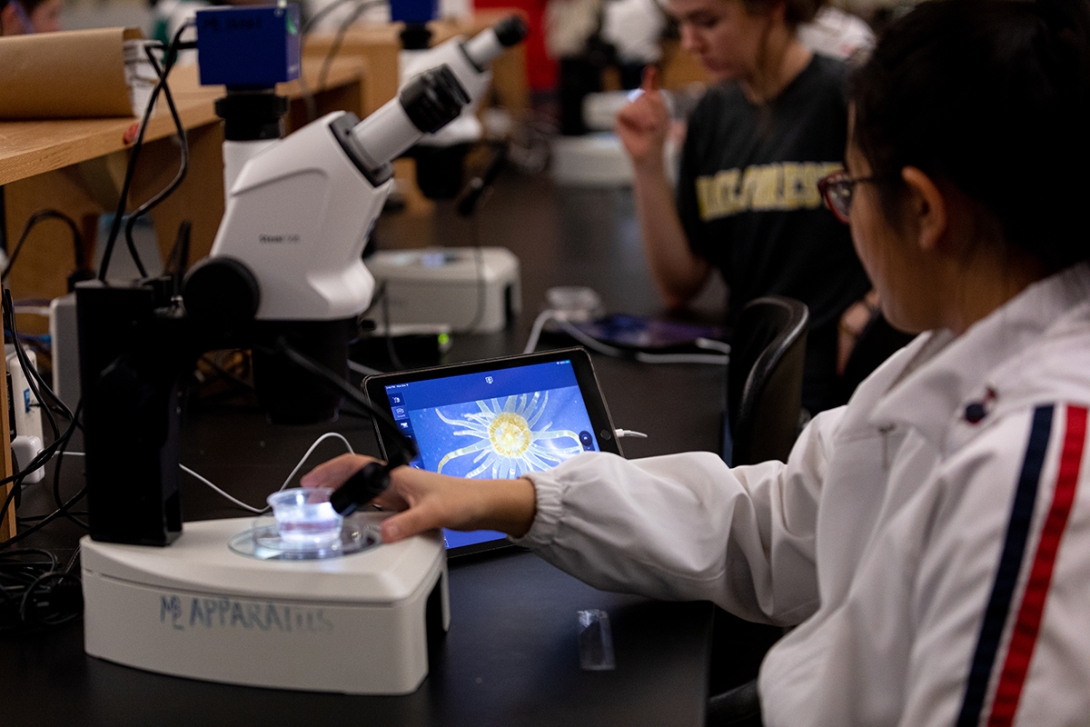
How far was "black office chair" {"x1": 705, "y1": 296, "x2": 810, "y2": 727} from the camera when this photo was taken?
110 cm

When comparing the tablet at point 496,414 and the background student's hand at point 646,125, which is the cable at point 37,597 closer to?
the tablet at point 496,414

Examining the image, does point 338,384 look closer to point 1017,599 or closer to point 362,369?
point 1017,599

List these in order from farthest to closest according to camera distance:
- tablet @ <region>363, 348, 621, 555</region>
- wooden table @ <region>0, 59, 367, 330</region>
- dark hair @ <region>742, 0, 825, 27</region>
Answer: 1. dark hair @ <region>742, 0, 825, 27</region>
2. wooden table @ <region>0, 59, 367, 330</region>
3. tablet @ <region>363, 348, 621, 555</region>

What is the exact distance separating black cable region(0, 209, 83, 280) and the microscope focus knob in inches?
37.1

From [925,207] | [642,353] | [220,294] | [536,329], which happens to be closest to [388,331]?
[536,329]

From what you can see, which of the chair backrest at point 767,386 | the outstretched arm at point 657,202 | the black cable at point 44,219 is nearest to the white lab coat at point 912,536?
the chair backrest at point 767,386

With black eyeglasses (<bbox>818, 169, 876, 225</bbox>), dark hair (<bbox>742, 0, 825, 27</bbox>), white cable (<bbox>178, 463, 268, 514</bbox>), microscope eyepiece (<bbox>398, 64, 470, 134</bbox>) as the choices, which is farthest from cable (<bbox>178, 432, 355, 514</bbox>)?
dark hair (<bbox>742, 0, 825, 27</bbox>)

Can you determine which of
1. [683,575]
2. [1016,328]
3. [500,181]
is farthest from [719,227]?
[500,181]

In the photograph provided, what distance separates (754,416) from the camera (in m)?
1.19

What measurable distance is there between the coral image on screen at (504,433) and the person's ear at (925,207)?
0.42 metres

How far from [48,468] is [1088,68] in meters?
1.05

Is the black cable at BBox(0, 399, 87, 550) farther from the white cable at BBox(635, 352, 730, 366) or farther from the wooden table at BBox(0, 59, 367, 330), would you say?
the white cable at BBox(635, 352, 730, 366)

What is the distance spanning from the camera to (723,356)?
172 centimetres

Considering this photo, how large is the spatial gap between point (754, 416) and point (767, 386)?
0.11 ft
